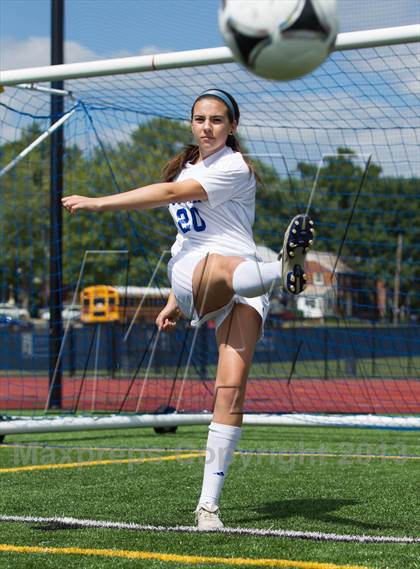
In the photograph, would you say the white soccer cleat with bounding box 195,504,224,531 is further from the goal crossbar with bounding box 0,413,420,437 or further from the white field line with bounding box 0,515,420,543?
the goal crossbar with bounding box 0,413,420,437

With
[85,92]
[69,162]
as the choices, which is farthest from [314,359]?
[85,92]

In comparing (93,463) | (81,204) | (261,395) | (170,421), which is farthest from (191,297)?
(261,395)

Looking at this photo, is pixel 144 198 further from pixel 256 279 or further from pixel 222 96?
pixel 222 96

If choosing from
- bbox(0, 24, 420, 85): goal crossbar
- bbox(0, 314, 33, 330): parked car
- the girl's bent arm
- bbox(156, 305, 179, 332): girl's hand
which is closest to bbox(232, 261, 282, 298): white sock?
the girl's bent arm

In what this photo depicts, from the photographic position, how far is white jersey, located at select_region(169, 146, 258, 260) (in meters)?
4.62

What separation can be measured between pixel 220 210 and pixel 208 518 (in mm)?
1429

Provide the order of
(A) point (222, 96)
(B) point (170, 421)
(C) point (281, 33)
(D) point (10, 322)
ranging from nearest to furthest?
(C) point (281, 33), (A) point (222, 96), (B) point (170, 421), (D) point (10, 322)

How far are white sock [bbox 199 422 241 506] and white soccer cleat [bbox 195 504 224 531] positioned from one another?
0.07 feet

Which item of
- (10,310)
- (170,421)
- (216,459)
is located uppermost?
(10,310)

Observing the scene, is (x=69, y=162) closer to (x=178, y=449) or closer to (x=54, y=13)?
(x=54, y=13)

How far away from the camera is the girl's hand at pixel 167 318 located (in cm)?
508

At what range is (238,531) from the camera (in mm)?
4285

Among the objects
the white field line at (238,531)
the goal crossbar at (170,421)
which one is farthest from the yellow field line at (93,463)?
the white field line at (238,531)

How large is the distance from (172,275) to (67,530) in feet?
4.18
